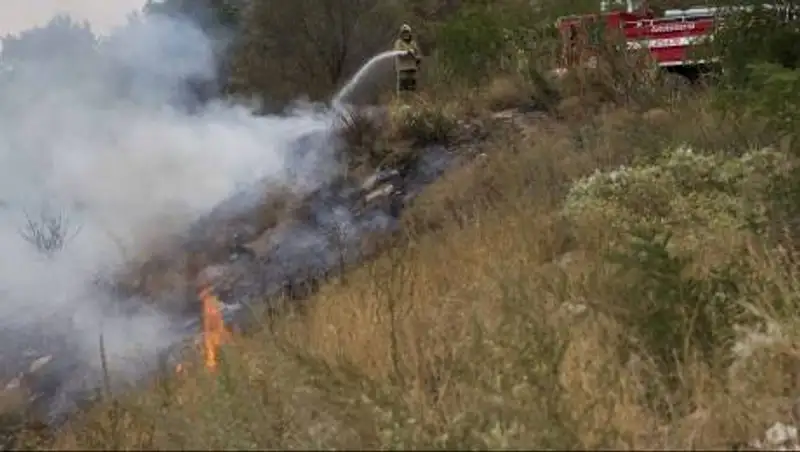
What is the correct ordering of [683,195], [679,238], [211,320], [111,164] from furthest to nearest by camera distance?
[111,164], [211,320], [683,195], [679,238]

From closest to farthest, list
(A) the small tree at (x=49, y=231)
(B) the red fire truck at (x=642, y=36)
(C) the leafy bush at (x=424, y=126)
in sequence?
(A) the small tree at (x=49, y=231), (C) the leafy bush at (x=424, y=126), (B) the red fire truck at (x=642, y=36)

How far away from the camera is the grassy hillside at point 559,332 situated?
3.38m

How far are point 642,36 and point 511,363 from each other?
35.7 ft

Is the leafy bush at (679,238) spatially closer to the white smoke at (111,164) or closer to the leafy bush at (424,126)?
the white smoke at (111,164)

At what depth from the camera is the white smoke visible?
977 centimetres

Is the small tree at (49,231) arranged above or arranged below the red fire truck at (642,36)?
below

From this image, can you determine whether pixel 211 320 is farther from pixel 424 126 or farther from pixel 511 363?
pixel 511 363

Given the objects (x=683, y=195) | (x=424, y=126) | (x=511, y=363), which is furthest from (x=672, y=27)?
(x=511, y=363)

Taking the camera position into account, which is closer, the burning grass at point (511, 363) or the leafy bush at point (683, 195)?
the burning grass at point (511, 363)

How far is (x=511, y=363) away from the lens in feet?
12.0

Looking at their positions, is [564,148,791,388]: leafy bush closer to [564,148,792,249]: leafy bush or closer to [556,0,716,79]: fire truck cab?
[564,148,792,249]: leafy bush

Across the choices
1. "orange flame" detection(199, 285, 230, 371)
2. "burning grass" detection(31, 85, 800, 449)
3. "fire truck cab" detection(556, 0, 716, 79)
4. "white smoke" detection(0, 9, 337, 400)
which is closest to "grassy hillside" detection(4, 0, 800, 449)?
"burning grass" detection(31, 85, 800, 449)

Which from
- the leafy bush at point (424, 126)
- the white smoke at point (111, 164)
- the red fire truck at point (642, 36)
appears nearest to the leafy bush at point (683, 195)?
the white smoke at point (111, 164)

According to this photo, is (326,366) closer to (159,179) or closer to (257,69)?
(159,179)
